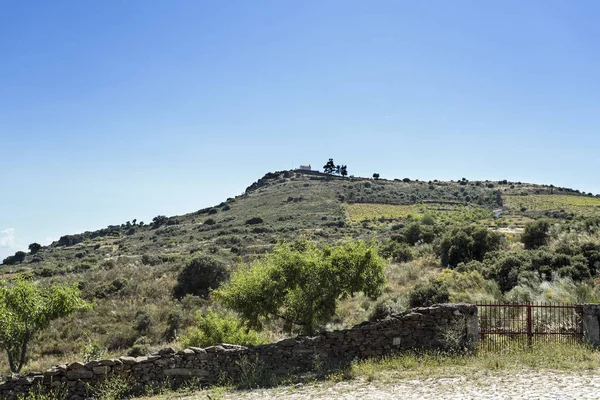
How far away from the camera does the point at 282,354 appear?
41.8 feet

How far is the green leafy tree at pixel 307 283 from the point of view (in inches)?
602

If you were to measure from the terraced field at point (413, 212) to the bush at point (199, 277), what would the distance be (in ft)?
105

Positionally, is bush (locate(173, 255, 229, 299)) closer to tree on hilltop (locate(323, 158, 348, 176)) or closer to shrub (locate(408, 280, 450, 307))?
shrub (locate(408, 280, 450, 307))

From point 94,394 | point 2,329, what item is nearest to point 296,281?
point 94,394

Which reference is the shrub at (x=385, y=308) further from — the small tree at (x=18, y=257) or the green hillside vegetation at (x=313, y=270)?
the small tree at (x=18, y=257)

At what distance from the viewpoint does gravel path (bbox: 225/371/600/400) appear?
8.59m

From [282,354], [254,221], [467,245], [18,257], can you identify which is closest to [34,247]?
[18,257]

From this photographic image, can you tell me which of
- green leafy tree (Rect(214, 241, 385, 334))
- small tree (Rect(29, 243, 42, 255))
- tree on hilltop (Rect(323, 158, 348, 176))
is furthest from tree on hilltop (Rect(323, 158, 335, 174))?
green leafy tree (Rect(214, 241, 385, 334))

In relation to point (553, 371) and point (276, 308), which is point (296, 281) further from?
point (553, 371)

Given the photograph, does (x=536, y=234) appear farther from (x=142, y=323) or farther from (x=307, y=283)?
(x=142, y=323)

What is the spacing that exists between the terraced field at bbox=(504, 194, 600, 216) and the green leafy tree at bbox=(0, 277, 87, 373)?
57942 millimetres

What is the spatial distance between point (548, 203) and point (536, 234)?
43.0m

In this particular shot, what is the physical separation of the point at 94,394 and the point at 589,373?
11.2 m

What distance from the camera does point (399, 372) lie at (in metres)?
11.0
